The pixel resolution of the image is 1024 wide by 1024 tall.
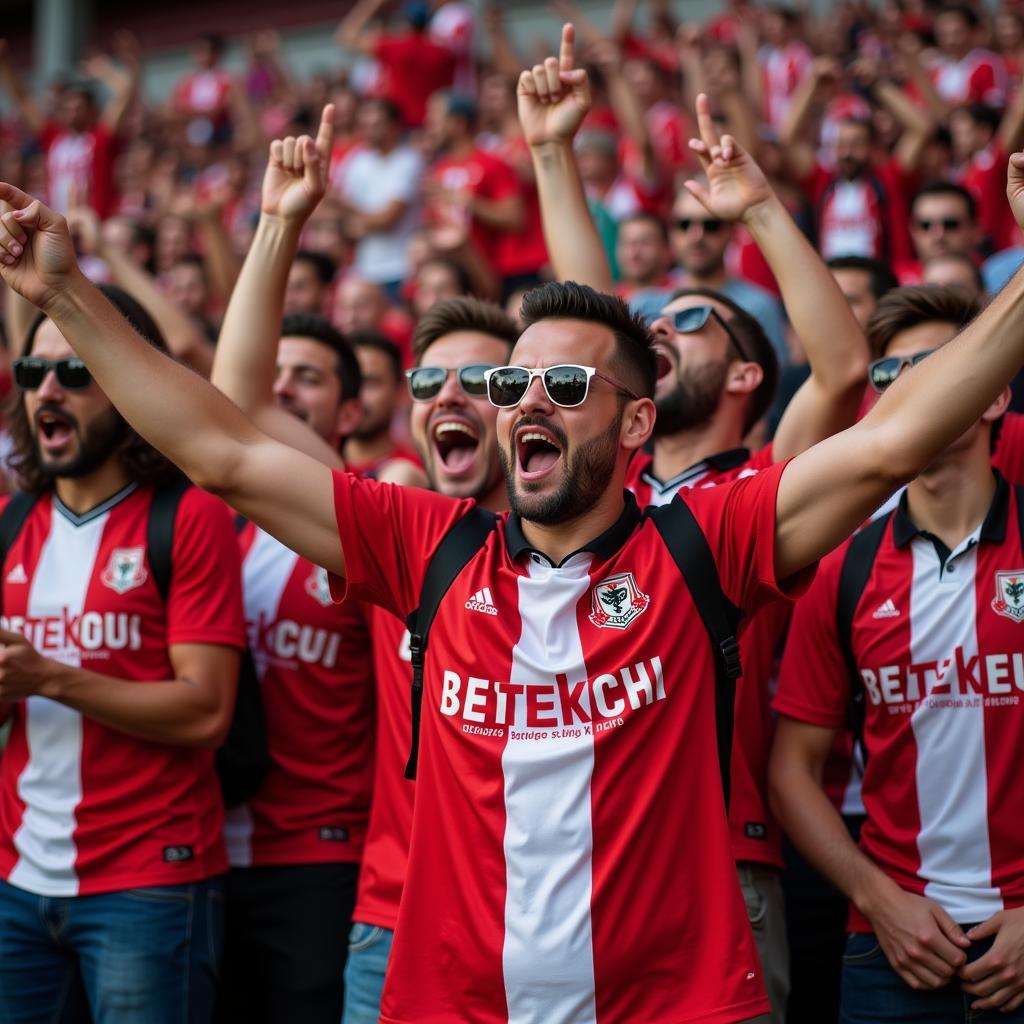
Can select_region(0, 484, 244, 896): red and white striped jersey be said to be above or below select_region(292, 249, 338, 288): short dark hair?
below

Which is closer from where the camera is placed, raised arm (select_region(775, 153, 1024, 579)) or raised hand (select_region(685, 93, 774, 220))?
raised arm (select_region(775, 153, 1024, 579))

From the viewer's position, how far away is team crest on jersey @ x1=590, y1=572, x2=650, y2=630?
3082 mm

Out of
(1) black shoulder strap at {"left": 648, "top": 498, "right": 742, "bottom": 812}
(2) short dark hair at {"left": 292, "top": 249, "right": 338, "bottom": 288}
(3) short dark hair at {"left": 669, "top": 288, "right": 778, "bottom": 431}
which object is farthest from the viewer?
(2) short dark hair at {"left": 292, "top": 249, "right": 338, "bottom": 288}

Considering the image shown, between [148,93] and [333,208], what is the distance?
11992 millimetres

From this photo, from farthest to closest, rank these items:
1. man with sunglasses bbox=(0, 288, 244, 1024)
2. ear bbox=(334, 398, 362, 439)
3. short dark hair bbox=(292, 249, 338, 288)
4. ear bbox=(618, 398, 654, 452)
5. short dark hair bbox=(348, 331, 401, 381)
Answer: short dark hair bbox=(292, 249, 338, 288) < short dark hair bbox=(348, 331, 401, 381) < ear bbox=(334, 398, 362, 439) < man with sunglasses bbox=(0, 288, 244, 1024) < ear bbox=(618, 398, 654, 452)

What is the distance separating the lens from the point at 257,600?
4.50 m

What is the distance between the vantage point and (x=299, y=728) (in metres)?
4.31

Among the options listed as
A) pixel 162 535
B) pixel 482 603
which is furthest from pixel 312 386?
pixel 482 603

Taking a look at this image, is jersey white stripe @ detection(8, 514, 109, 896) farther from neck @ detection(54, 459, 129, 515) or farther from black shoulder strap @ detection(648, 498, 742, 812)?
black shoulder strap @ detection(648, 498, 742, 812)

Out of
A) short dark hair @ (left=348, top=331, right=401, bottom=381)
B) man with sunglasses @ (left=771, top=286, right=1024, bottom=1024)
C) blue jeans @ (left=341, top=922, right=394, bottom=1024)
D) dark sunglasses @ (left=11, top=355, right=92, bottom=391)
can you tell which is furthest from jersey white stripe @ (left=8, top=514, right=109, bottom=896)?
short dark hair @ (left=348, top=331, right=401, bottom=381)

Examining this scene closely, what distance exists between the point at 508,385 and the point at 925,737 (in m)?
1.45

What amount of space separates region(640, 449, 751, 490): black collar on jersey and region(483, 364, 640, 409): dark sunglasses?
1.10m

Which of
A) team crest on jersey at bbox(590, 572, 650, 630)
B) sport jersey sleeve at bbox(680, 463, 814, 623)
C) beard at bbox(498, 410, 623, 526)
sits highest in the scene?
beard at bbox(498, 410, 623, 526)

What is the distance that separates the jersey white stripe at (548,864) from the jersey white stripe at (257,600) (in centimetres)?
154
